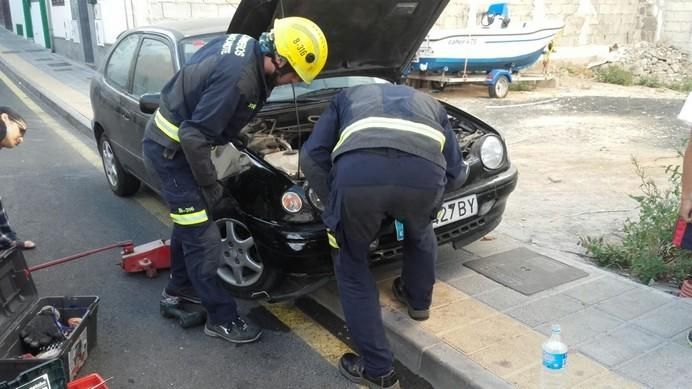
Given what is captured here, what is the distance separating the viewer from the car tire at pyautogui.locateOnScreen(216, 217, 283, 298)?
10.8 ft

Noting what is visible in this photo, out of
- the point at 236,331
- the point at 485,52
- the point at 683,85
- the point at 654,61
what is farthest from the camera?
the point at 654,61

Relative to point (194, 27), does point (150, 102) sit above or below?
below

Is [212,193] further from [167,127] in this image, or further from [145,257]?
[145,257]

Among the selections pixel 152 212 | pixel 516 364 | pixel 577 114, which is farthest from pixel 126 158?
pixel 577 114

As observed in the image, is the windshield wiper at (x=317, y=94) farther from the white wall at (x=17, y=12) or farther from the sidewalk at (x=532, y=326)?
the white wall at (x=17, y=12)

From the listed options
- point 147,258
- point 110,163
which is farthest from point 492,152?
point 110,163

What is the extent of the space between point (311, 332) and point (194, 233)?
89 cm

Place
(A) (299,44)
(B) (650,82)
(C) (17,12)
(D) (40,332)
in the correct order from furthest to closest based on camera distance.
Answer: (C) (17,12) → (B) (650,82) → (D) (40,332) → (A) (299,44)

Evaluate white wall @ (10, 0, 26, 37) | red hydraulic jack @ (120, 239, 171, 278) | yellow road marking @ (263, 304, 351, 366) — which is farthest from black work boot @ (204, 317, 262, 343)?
white wall @ (10, 0, 26, 37)

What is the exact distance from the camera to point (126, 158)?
4.95 metres

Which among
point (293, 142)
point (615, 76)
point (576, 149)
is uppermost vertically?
point (293, 142)

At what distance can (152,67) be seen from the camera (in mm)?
4523

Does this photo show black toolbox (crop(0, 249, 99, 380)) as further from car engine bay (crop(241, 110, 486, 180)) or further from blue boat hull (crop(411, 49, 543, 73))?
blue boat hull (crop(411, 49, 543, 73))

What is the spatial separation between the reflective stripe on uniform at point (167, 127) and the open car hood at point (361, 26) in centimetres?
72
